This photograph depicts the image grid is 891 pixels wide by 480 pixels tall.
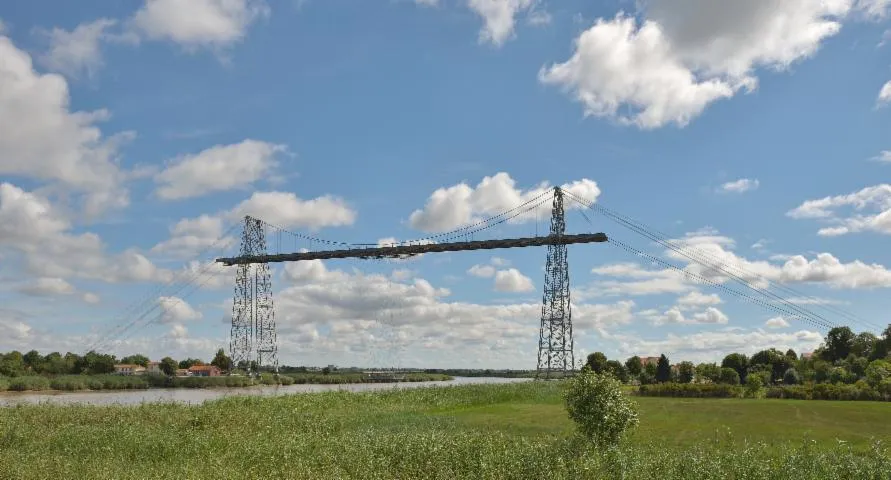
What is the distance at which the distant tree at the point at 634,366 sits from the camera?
122 meters

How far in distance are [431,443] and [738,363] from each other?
98.8 m

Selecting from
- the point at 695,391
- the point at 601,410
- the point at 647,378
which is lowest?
the point at 647,378

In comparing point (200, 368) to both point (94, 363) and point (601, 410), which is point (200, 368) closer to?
point (94, 363)

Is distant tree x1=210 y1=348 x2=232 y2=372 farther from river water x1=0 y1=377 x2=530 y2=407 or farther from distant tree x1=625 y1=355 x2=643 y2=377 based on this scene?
distant tree x1=625 y1=355 x2=643 y2=377

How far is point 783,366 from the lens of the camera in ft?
360

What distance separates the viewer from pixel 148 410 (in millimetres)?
40750

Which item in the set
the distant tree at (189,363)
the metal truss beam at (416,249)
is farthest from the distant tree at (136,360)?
the metal truss beam at (416,249)

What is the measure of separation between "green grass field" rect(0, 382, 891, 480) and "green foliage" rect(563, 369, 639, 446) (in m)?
1.28

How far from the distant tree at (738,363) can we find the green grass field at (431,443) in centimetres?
6670

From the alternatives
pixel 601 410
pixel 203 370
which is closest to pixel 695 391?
pixel 601 410

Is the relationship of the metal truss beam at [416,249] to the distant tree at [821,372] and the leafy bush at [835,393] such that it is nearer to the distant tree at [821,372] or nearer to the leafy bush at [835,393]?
the leafy bush at [835,393]

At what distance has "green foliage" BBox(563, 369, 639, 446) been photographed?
84.8 ft

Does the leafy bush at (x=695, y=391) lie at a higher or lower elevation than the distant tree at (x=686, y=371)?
higher

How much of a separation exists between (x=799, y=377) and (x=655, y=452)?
82.9 metres
